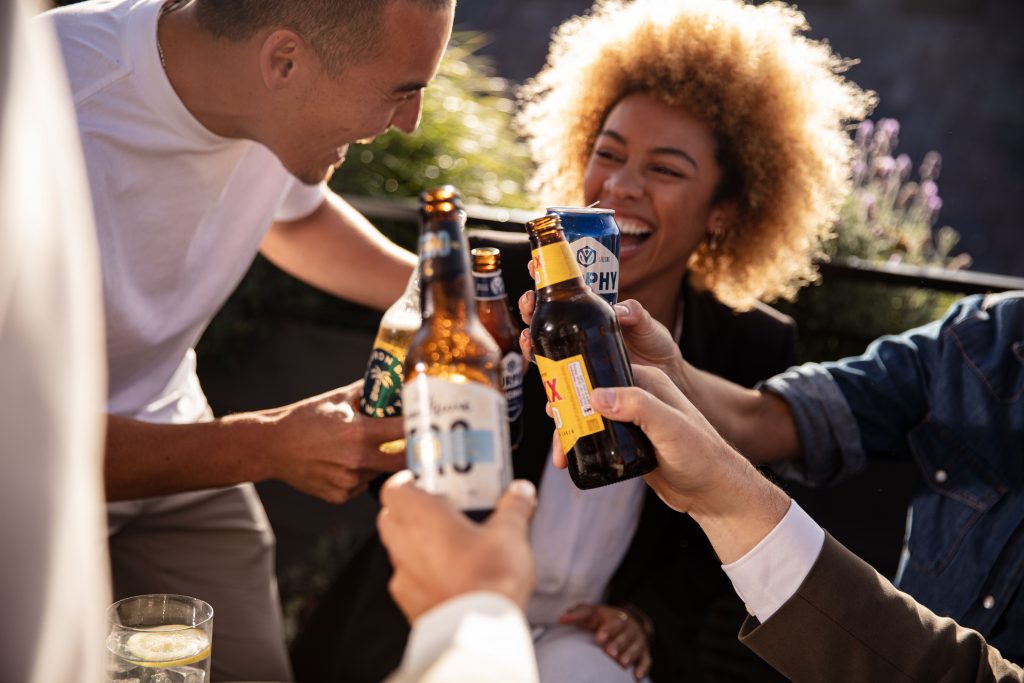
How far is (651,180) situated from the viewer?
2664 mm

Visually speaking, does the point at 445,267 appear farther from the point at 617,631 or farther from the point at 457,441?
the point at 617,631

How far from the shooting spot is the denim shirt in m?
2.11

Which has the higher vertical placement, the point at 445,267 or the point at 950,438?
the point at 445,267

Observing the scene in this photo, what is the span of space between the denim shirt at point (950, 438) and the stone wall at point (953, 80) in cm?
890

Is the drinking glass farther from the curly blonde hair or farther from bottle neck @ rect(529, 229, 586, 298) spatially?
the curly blonde hair

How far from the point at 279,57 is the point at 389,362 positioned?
0.93 metres

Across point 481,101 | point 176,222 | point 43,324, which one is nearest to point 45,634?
point 43,324

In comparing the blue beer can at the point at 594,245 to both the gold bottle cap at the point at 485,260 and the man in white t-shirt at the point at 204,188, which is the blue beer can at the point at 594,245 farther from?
the man in white t-shirt at the point at 204,188

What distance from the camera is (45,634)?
0.82m

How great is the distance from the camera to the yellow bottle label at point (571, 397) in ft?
4.37

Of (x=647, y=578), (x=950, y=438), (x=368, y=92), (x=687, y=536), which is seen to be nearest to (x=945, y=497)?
(x=950, y=438)

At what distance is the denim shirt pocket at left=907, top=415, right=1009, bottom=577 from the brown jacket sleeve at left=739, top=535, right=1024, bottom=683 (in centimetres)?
67

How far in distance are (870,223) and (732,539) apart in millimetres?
2982

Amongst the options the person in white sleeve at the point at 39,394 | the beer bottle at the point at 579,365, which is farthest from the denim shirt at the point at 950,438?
the person in white sleeve at the point at 39,394
